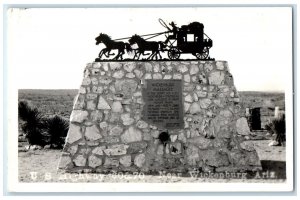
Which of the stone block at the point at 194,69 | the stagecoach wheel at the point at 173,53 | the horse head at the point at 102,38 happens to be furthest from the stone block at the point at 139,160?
the horse head at the point at 102,38

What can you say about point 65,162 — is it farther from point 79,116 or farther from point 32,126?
point 32,126

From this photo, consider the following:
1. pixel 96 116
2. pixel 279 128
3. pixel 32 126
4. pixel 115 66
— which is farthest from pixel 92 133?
pixel 279 128

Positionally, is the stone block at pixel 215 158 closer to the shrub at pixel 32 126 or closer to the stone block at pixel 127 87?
the stone block at pixel 127 87

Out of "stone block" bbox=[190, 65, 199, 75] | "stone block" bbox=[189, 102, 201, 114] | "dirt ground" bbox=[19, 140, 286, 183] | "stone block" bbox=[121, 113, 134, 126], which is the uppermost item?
"stone block" bbox=[190, 65, 199, 75]

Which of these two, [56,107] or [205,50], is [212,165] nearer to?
[205,50]

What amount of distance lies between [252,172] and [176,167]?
1.28m

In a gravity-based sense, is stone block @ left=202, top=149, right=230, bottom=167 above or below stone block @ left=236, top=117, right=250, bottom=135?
below

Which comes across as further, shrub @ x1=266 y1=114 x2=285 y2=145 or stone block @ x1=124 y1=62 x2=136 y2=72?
shrub @ x1=266 y1=114 x2=285 y2=145

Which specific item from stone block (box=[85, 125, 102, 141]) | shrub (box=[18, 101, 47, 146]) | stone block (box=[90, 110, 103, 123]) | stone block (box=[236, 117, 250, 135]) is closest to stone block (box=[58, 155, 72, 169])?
stone block (box=[85, 125, 102, 141])

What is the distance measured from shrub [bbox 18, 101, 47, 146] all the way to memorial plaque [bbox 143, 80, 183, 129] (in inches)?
136

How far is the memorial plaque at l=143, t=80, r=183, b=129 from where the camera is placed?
8195 millimetres

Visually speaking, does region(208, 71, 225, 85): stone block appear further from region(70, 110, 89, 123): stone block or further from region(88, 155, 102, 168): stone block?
region(88, 155, 102, 168): stone block

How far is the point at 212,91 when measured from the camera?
27.3 ft

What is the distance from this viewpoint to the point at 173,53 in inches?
332
